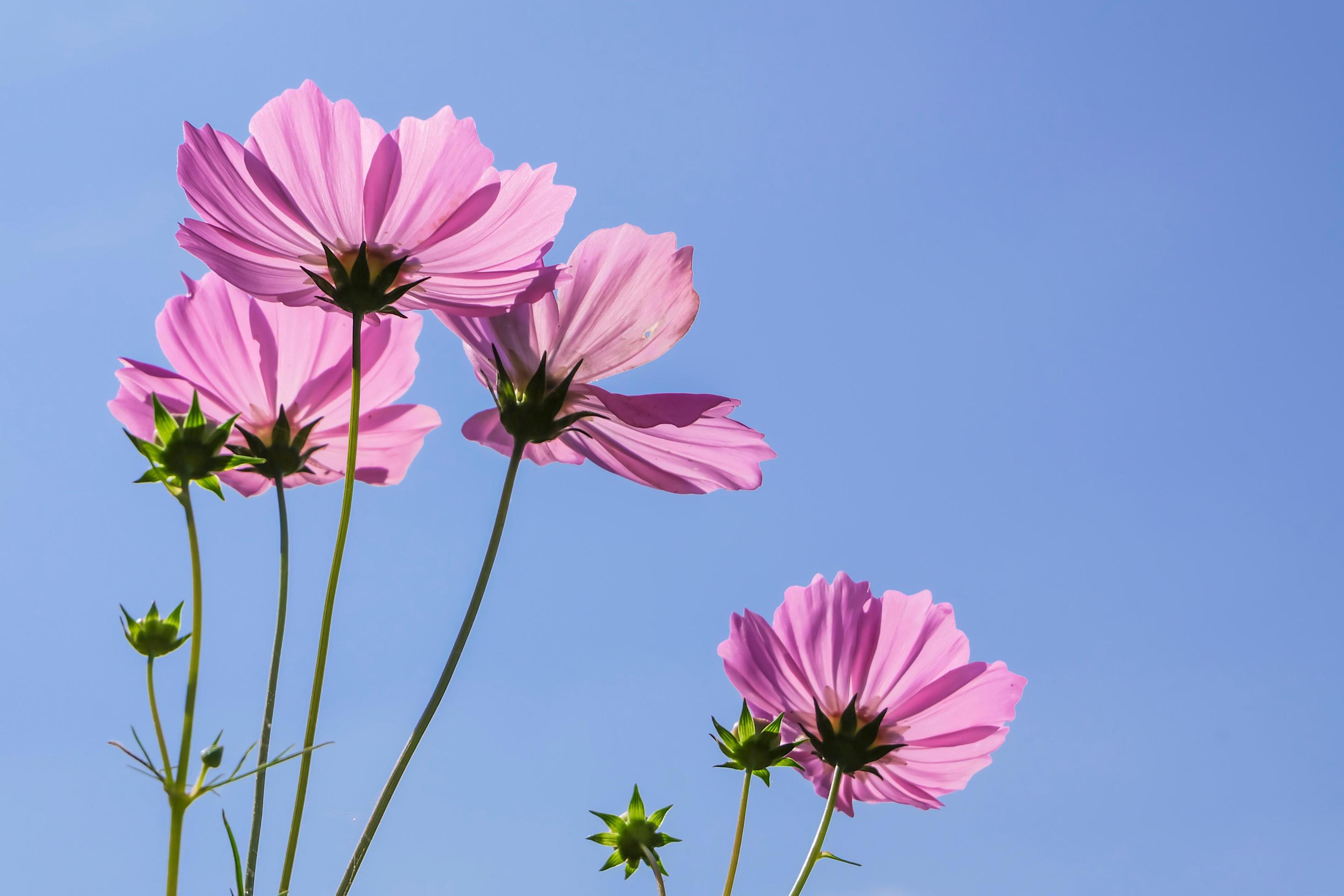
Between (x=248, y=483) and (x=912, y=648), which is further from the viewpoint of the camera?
(x=912, y=648)

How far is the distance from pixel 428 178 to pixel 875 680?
1.51 feet

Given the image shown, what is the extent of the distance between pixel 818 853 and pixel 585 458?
0.86 feet

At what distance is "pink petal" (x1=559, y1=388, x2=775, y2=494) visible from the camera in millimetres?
612

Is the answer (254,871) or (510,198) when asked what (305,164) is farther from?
(254,871)

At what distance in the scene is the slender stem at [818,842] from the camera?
558 millimetres

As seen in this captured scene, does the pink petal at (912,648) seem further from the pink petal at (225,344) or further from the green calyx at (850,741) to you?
the pink petal at (225,344)

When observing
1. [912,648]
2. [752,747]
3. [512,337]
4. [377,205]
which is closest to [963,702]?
[912,648]

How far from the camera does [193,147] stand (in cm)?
51

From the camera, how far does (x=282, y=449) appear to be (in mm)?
603

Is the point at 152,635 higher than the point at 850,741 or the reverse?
the reverse

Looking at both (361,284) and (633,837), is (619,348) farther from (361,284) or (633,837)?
(633,837)

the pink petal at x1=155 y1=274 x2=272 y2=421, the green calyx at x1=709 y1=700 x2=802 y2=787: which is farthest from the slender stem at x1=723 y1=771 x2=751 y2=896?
the pink petal at x1=155 y1=274 x2=272 y2=421

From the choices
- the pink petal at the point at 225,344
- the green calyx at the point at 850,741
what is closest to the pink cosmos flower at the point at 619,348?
the pink petal at the point at 225,344

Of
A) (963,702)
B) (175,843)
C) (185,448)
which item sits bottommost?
(175,843)
